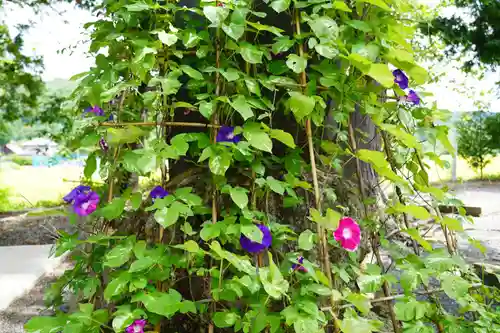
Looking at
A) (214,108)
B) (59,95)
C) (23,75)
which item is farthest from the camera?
(59,95)

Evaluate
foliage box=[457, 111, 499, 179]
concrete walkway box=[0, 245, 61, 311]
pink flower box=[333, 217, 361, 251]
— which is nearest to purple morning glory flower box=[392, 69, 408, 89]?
pink flower box=[333, 217, 361, 251]

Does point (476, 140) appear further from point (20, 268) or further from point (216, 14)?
point (216, 14)

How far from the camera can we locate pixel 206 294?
1.09 metres

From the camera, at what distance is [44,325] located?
94 cm

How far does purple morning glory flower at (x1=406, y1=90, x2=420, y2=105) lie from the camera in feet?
3.81

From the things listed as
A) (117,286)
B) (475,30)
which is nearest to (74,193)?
(117,286)

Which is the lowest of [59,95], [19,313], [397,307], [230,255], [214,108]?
[19,313]

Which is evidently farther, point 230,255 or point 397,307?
point 397,307

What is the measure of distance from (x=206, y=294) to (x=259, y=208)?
218 millimetres

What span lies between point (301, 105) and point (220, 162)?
0.62 ft

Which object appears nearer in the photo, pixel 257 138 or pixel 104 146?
pixel 257 138

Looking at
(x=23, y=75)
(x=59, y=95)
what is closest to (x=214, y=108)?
(x=23, y=75)

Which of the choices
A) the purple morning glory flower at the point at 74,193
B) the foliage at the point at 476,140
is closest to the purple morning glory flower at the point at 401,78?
the purple morning glory flower at the point at 74,193

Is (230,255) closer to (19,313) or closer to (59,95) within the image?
(19,313)
